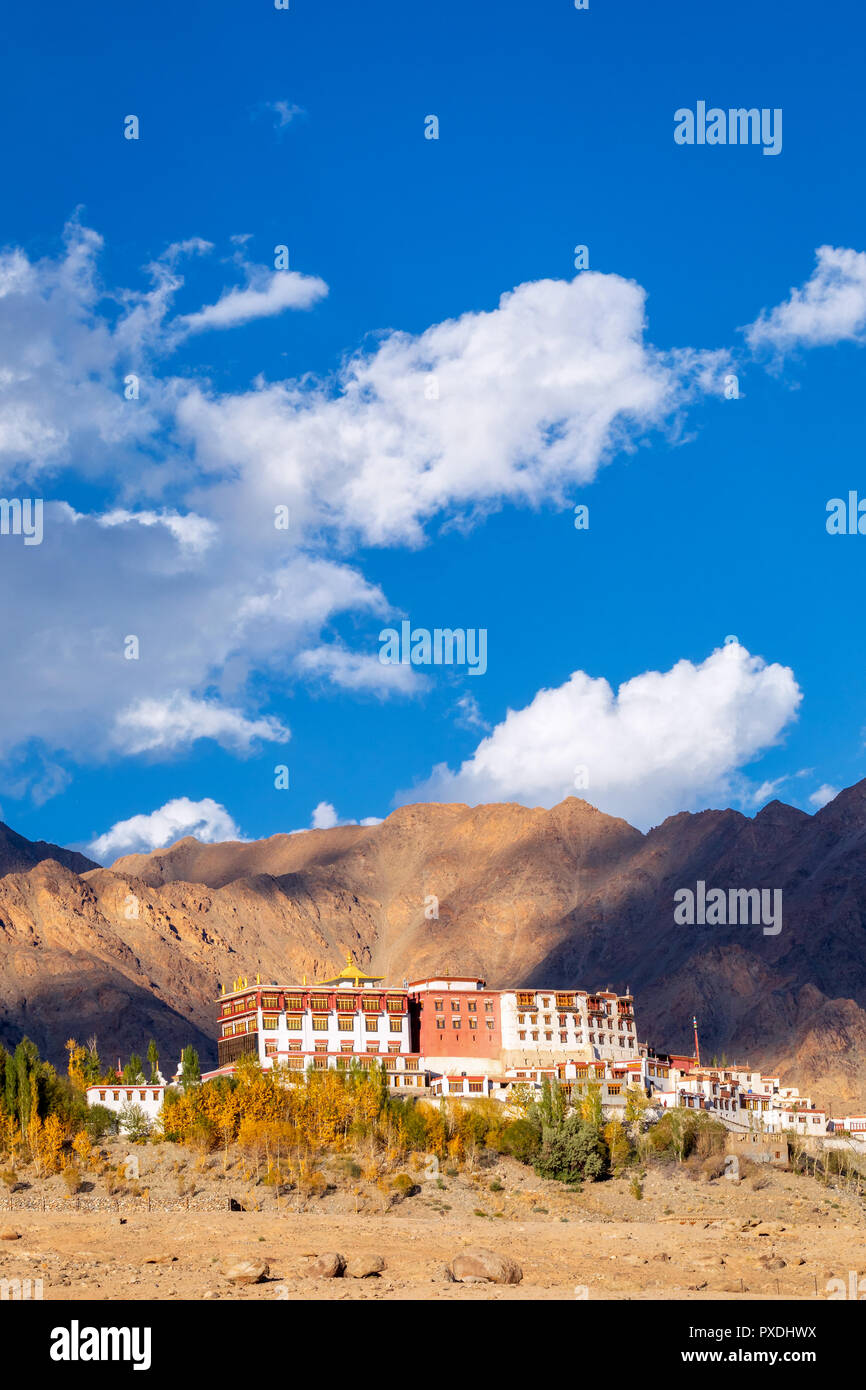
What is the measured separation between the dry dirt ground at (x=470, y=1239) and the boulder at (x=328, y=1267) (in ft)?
2.99

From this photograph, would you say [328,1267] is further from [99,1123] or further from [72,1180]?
[99,1123]

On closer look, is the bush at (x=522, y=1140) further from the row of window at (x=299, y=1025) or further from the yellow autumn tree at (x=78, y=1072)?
the yellow autumn tree at (x=78, y=1072)

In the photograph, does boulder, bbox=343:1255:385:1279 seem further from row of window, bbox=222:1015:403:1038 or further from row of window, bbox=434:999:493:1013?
row of window, bbox=434:999:493:1013

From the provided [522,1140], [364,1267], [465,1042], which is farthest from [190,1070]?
[364,1267]

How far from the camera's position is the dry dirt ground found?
6569 cm

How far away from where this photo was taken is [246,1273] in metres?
66.2

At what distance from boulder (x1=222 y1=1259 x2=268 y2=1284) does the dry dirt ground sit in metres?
0.53

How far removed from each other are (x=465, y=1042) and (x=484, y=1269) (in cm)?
7184

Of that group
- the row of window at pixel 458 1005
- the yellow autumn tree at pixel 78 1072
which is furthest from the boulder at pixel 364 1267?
the row of window at pixel 458 1005

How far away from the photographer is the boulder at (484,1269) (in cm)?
6806

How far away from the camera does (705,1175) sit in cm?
11750
